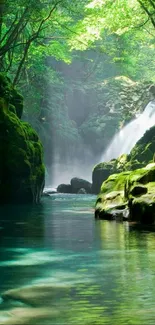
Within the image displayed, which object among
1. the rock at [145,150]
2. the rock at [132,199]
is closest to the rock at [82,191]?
the rock at [145,150]

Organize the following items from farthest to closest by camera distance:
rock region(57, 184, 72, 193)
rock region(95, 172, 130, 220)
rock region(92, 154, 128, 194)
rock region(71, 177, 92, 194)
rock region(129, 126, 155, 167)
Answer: rock region(57, 184, 72, 193), rock region(71, 177, 92, 194), rock region(92, 154, 128, 194), rock region(129, 126, 155, 167), rock region(95, 172, 130, 220)

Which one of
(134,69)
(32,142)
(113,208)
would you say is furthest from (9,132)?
(134,69)

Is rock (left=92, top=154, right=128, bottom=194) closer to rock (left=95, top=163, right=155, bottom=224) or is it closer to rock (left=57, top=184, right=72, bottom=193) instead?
Result: rock (left=57, top=184, right=72, bottom=193)

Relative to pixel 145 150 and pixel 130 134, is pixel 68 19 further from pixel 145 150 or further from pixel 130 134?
pixel 130 134

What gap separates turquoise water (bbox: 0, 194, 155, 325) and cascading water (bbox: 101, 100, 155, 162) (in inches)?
1131

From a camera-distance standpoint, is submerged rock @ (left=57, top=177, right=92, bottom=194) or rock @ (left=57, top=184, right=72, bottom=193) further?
rock @ (left=57, top=184, right=72, bottom=193)

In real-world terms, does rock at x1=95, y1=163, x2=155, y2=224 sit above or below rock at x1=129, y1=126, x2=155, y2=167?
below

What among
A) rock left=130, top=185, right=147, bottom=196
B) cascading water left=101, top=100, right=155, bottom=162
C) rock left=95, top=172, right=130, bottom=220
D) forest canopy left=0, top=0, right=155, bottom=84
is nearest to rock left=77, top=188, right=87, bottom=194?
cascading water left=101, top=100, right=155, bottom=162

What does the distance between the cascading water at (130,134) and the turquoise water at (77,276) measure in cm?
2874

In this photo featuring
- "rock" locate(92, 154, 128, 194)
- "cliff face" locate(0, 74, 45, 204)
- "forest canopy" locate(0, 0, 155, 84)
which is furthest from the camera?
"rock" locate(92, 154, 128, 194)

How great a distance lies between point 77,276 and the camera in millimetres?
8109

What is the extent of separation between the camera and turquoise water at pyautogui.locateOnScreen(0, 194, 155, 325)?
5992mm

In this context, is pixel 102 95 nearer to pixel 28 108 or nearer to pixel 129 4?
pixel 28 108

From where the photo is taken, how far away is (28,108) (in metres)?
41.1
